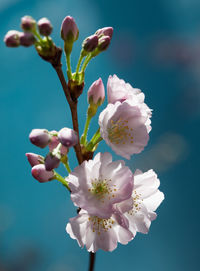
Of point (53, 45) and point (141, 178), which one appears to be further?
point (141, 178)

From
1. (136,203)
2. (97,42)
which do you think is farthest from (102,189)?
(97,42)

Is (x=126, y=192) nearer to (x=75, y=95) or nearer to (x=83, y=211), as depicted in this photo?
(x=83, y=211)

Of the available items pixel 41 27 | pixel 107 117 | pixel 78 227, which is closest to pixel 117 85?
pixel 107 117

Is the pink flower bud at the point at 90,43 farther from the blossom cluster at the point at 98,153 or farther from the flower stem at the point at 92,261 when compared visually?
the flower stem at the point at 92,261

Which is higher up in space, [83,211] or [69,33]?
[69,33]

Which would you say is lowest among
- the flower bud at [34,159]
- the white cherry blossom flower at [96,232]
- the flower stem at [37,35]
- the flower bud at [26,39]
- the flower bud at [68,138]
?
the white cherry blossom flower at [96,232]

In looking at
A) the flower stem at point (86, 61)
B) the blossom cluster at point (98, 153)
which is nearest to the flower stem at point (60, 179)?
the blossom cluster at point (98, 153)

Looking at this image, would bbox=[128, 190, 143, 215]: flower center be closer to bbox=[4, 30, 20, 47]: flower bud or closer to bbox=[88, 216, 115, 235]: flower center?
bbox=[88, 216, 115, 235]: flower center
